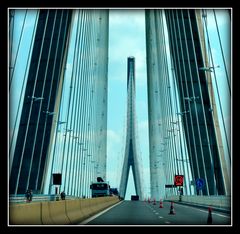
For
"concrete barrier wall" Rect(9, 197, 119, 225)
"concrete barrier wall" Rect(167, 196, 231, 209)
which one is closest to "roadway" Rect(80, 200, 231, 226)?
"concrete barrier wall" Rect(9, 197, 119, 225)

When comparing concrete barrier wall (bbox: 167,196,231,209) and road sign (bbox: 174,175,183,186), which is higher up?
road sign (bbox: 174,175,183,186)

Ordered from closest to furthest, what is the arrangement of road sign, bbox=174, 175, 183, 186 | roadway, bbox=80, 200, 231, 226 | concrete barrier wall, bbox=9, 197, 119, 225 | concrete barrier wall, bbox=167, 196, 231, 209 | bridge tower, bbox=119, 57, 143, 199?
concrete barrier wall, bbox=9, 197, 119, 225 → roadway, bbox=80, 200, 231, 226 → concrete barrier wall, bbox=167, 196, 231, 209 → road sign, bbox=174, 175, 183, 186 → bridge tower, bbox=119, 57, 143, 199

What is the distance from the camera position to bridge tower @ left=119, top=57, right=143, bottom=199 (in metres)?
105

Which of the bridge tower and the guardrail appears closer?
the guardrail

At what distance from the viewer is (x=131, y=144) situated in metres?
111

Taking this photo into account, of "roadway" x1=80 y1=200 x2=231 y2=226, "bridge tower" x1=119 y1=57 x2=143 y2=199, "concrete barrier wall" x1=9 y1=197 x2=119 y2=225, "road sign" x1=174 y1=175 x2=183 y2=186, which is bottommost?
"concrete barrier wall" x1=9 y1=197 x2=119 y2=225

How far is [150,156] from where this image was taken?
343ft

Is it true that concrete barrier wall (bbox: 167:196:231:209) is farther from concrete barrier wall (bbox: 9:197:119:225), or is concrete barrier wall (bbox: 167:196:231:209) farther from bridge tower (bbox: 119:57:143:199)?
bridge tower (bbox: 119:57:143:199)

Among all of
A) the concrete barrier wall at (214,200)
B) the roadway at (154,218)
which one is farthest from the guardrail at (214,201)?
the roadway at (154,218)

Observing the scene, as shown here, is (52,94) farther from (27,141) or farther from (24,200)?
(24,200)

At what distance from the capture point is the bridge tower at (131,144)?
344 ft

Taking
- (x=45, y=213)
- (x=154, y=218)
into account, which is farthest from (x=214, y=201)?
(x=45, y=213)

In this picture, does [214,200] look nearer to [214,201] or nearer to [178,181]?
[214,201]

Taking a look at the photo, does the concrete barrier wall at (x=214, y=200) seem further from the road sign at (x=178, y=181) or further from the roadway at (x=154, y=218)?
the roadway at (x=154, y=218)
